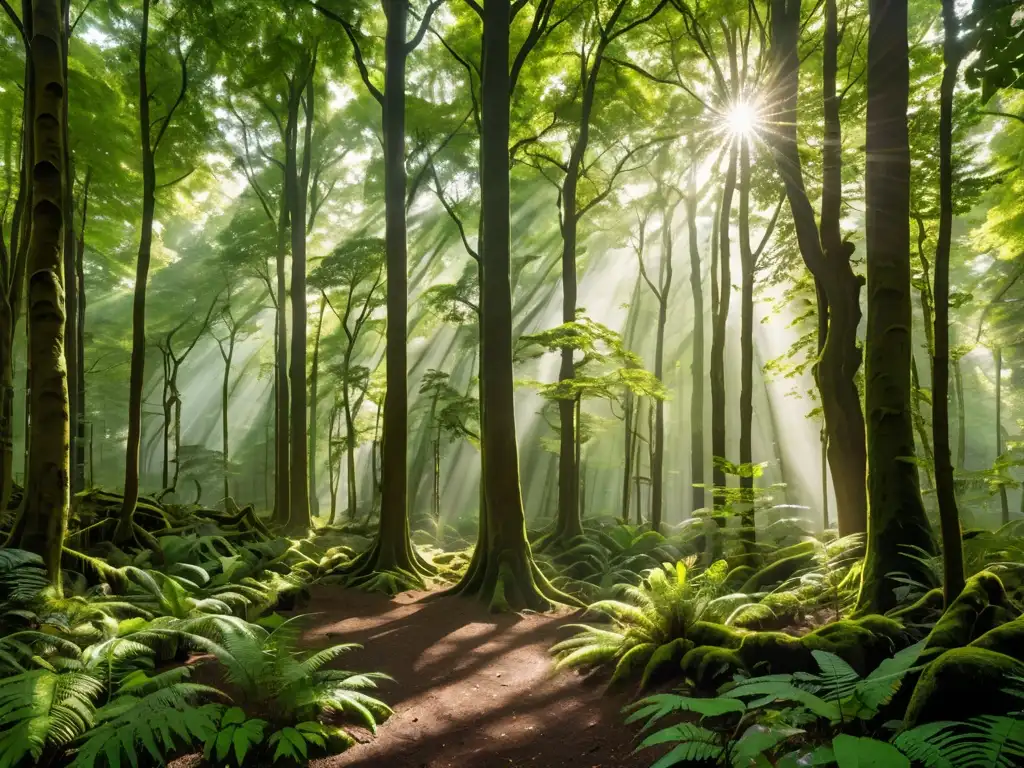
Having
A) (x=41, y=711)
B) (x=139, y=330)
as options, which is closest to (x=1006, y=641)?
(x=41, y=711)

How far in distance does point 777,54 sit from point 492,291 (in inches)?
207

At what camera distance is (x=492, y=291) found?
8.88m

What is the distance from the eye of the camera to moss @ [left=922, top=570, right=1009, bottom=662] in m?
3.35

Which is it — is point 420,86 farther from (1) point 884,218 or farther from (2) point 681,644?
(2) point 681,644

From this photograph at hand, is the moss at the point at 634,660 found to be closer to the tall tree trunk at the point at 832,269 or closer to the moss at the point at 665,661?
the moss at the point at 665,661

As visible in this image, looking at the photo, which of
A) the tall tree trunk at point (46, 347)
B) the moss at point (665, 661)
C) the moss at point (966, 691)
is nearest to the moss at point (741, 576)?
the moss at point (665, 661)

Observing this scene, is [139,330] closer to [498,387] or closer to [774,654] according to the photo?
[498,387]

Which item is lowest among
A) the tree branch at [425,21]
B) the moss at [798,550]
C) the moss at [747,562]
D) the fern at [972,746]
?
the moss at [747,562]

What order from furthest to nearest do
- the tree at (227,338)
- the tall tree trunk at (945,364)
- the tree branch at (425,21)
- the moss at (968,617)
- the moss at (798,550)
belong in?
the tree at (227,338)
the tree branch at (425,21)
the moss at (798,550)
the tall tree trunk at (945,364)
the moss at (968,617)

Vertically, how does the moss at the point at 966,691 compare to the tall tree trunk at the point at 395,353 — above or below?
below

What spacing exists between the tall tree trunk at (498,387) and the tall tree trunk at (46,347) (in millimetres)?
4947

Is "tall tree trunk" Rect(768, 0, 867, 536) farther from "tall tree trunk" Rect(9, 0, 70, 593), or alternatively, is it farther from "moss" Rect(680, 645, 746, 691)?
"tall tree trunk" Rect(9, 0, 70, 593)

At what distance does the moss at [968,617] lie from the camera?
11.0 ft

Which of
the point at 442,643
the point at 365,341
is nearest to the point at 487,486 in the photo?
the point at 442,643
